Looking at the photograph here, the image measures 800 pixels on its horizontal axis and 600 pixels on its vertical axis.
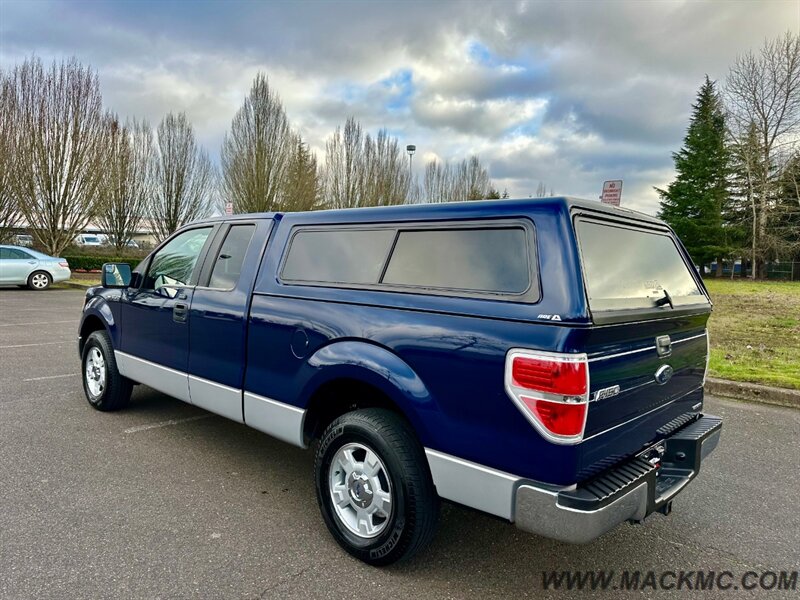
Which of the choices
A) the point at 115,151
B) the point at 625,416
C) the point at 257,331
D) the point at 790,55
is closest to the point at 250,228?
the point at 257,331

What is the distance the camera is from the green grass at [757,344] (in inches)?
259

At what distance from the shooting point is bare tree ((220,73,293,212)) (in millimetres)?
27297

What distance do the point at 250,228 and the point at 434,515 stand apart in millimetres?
2384

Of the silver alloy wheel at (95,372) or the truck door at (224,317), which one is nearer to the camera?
the truck door at (224,317)

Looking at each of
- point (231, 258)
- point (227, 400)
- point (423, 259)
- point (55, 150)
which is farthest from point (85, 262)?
point (423, 259)

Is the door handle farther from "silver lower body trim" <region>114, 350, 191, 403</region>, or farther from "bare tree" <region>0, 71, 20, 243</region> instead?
"bare tree" <region>0, 71, 20, 243</region>

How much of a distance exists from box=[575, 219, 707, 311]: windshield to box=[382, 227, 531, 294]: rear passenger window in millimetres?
291

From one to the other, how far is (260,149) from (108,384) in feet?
80.6

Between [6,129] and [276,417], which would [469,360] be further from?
[6,129]

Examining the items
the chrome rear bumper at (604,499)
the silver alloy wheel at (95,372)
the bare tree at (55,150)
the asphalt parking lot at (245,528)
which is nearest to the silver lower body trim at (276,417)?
the asphalt parking lot at (245,528)

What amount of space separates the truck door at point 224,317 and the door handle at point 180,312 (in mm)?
91

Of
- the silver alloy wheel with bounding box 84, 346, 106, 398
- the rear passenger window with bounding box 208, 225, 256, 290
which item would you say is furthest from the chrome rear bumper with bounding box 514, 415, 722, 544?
the silver alloy wheel with bounding box 84, 346, 106, 398

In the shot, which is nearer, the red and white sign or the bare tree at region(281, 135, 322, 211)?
the red and white sign

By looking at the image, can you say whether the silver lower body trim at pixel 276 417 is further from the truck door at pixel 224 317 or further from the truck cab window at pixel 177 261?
the truck cab window at pixel 177 261
